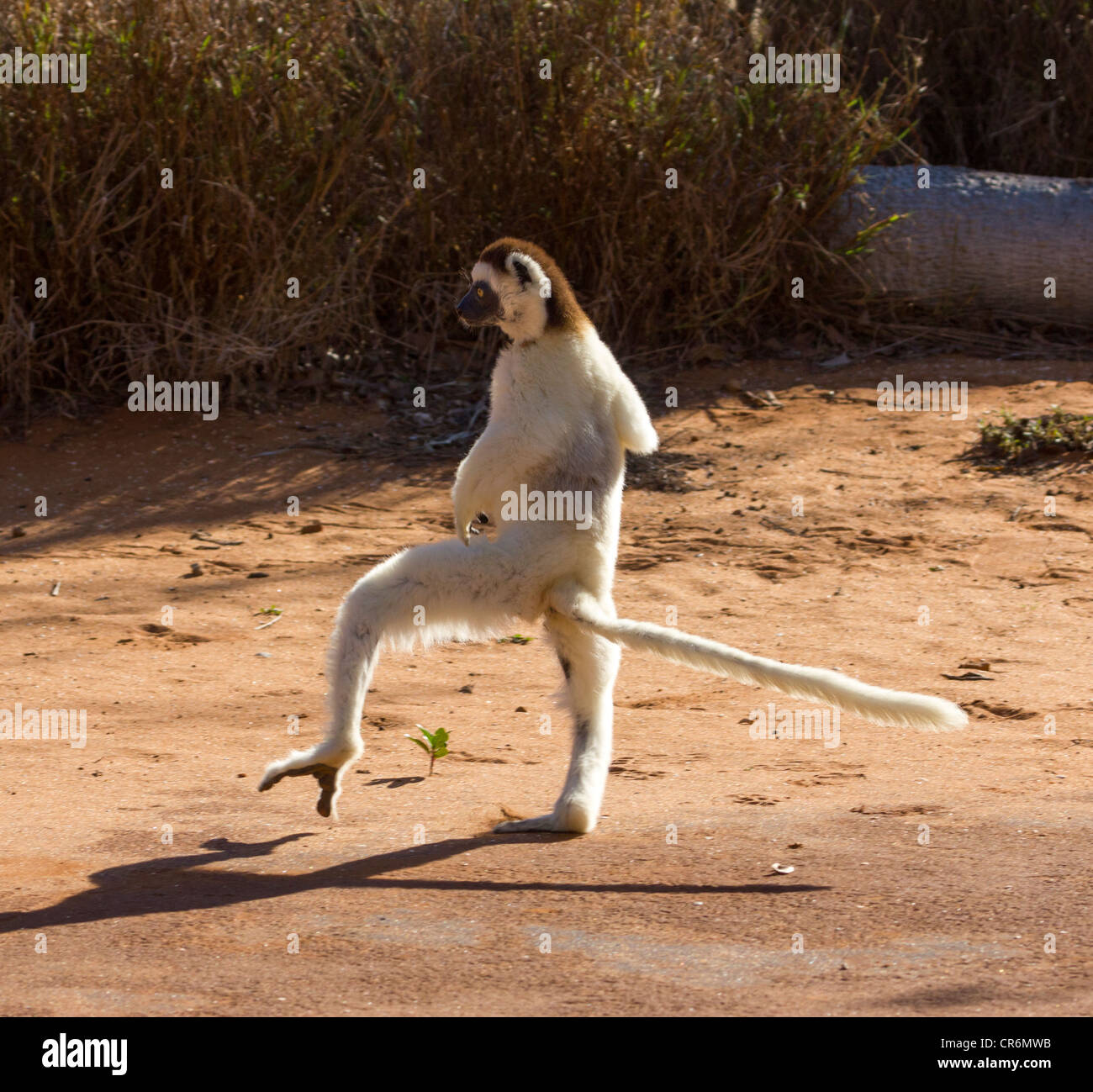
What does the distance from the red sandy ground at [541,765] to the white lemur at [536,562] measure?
14.9 inches

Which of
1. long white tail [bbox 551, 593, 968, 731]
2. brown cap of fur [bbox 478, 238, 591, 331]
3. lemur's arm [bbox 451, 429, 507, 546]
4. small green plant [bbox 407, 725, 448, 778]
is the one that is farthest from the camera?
small green plant [bbox 407, 725, 448, 778]

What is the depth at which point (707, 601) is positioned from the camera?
659cm

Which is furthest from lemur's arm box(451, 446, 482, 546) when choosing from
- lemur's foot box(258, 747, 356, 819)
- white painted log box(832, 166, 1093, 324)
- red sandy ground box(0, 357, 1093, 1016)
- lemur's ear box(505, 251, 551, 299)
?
white painted log box(832, 166, 1093, 324)

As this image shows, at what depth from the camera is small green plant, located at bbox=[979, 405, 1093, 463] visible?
838 cm

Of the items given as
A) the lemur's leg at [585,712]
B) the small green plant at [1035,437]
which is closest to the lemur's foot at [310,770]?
the lemur's leg at [585,712]

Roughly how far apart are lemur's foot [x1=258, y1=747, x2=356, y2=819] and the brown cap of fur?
144cm

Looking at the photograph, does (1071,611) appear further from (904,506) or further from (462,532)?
(462,532)

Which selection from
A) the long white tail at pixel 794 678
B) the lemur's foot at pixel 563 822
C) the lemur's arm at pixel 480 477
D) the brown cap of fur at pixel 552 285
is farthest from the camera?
the brown cap of fur at pixel 552 285

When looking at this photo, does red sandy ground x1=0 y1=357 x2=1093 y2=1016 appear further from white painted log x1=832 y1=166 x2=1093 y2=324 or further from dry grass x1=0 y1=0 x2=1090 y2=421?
white painted log x1=832 y1=166 x2=1093 y2=324

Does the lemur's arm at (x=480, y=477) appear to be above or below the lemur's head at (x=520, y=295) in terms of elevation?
below

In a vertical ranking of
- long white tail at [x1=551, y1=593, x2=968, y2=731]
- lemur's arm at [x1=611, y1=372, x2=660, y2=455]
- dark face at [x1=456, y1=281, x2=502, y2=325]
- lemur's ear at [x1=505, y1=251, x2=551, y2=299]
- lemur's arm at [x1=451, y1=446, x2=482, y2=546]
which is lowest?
long white tail at [x1=551, y1=593, x2=968, y2=731]

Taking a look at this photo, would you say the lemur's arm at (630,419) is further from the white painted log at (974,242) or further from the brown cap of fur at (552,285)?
the white painted log at (974,242)

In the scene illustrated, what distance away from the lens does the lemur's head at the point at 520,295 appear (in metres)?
4.14

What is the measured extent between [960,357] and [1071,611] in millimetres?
4160
